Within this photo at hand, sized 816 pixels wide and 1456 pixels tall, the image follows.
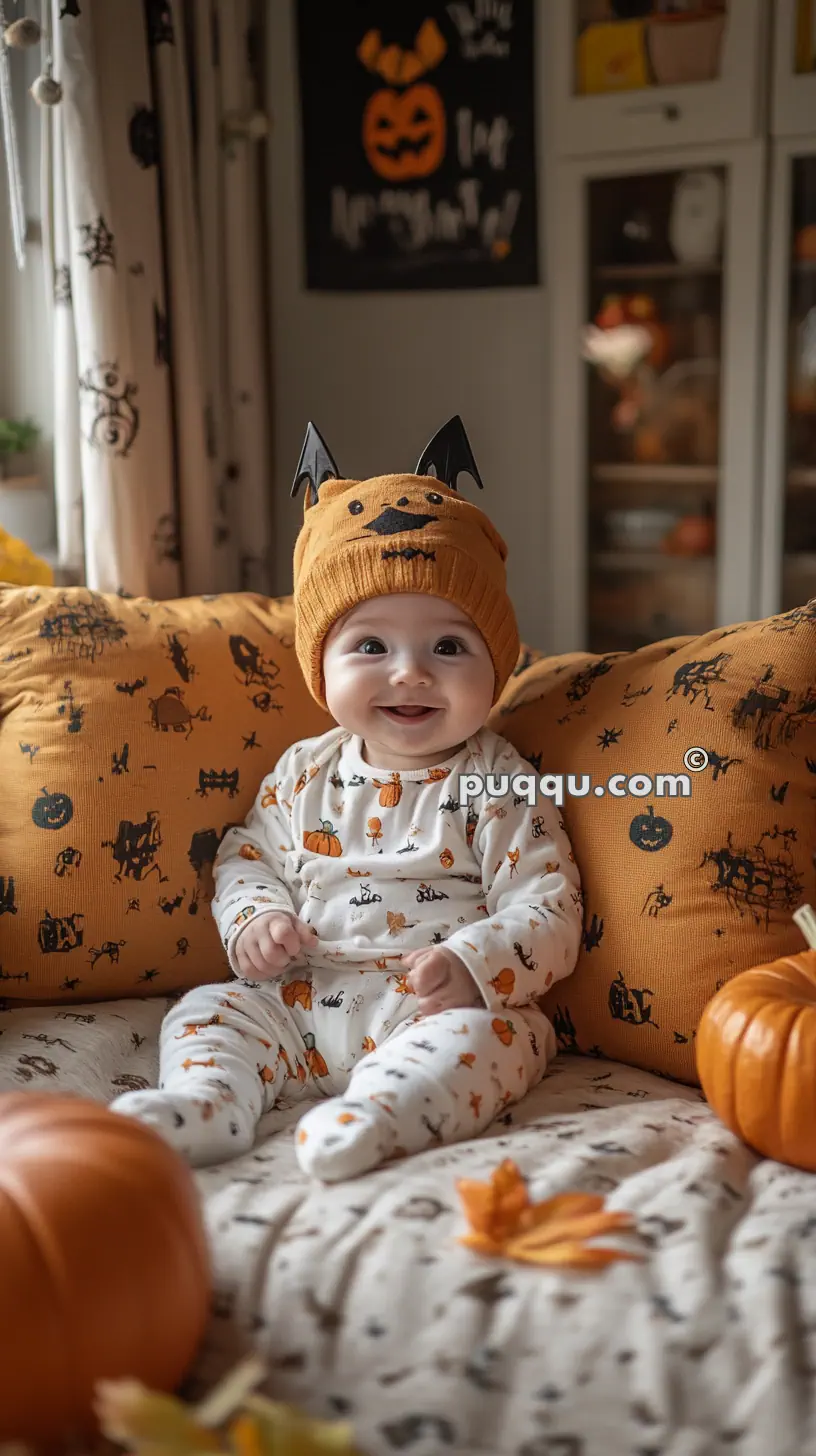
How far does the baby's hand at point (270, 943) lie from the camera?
1.39 metres

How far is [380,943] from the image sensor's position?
143 centimetres

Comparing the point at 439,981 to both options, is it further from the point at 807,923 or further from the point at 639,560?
the point at 639,560

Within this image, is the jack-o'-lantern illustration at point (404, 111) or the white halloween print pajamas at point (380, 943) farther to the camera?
the jack-o'-lantern illustration at point (404, 111)

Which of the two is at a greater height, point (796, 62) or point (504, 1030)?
point (796, 62)

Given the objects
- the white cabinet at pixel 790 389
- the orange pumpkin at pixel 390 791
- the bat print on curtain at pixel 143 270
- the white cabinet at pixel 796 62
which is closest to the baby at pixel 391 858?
the orange pumpkin at pixel 390 791

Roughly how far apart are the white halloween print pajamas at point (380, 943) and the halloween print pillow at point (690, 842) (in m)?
0.04

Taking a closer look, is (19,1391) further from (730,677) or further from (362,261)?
(362,261)

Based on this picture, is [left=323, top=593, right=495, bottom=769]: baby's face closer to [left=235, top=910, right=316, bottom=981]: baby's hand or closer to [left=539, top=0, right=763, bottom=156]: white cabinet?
[left=235, top=910, right=316, bottom=981]: baby's hand

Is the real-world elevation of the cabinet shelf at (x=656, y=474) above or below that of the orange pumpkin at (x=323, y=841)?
above

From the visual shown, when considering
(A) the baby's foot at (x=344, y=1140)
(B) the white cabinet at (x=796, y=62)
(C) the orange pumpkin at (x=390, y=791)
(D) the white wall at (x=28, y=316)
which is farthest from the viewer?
(B) the white cabinet at (x=796, y=62)

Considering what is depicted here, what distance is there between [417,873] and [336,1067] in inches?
8.8

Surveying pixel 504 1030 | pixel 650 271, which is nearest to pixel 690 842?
pixel 504 1030

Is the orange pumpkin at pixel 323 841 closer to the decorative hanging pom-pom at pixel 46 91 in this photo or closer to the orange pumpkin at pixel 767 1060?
the orange pumpkin at pixel 767 1060

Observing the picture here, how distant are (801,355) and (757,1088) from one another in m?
1.78
